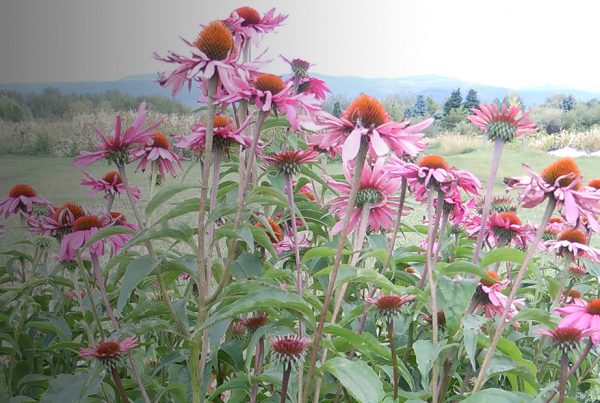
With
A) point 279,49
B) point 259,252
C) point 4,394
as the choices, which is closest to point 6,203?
point 4,394

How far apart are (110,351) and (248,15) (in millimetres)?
465

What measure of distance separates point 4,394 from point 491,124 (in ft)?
2.21

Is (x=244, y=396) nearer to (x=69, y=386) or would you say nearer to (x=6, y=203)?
(x=69, y=386)

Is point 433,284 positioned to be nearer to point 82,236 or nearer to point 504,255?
point 504,255

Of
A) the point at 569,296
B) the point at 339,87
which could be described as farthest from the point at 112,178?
the point at 339,87

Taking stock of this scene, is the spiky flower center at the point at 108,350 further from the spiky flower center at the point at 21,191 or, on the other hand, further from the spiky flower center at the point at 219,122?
the spiky flower center at the point at 21,191

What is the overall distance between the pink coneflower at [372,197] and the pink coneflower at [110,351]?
9.6 inches

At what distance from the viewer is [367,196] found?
687mm

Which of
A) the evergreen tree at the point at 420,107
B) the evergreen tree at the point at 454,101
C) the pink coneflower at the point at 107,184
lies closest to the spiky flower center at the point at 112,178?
the pink coneflower at the point at 107,184

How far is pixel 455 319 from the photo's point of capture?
0.62m

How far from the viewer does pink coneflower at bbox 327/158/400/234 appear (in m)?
0.69

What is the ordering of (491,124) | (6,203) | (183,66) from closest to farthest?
(183,66) < (491,124) < (6,203)

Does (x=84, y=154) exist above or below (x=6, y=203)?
above

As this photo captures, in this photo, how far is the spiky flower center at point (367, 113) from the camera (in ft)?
1.82
